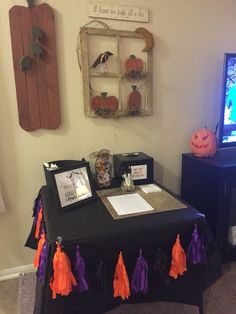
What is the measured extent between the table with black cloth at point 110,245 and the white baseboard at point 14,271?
663mm

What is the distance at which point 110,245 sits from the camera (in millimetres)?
1069

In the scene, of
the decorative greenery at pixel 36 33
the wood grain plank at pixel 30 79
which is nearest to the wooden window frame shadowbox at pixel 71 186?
the wood grain plank at pixel 30 79

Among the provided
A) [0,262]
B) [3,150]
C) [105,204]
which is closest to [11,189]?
[3,150]

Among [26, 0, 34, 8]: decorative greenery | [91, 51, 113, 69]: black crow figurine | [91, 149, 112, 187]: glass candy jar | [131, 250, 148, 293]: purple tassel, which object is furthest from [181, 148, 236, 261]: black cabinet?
[26, 0, 34, 8]: decorative greenery

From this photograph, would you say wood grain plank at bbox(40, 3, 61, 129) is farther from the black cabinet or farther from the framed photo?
the black cabinet

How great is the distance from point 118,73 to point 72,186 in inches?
32.5

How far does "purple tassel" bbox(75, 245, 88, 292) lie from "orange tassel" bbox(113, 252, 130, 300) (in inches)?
5.2

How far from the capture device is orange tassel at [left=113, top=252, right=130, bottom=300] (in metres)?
1.06

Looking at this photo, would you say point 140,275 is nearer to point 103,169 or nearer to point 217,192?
point 103,169

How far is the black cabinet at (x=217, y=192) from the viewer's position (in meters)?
1.59

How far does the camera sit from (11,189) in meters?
1.63

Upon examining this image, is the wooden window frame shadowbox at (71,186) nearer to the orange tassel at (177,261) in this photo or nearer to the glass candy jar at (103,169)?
the glass candy jar at (103,169)

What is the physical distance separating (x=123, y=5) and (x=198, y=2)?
22.8 inches

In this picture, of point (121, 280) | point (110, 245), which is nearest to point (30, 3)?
point (110, 245)
